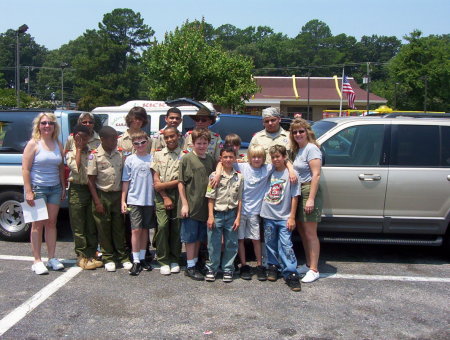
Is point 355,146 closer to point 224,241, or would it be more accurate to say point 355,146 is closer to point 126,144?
point 224,241

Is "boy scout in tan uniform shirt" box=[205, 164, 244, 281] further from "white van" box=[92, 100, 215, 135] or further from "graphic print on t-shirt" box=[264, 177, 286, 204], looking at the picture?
"white van" box=[92, 100, 215, 135]

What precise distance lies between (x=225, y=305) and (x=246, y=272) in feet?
2.54

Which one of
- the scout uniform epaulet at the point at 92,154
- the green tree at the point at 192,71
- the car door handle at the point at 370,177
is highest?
the green tree at the point at 192,71

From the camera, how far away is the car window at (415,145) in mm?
5227

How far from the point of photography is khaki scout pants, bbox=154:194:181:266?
491cm

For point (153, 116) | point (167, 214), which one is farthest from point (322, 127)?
point (153, 116)

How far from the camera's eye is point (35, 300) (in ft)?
13.8

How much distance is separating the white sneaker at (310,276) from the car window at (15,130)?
3996 mm

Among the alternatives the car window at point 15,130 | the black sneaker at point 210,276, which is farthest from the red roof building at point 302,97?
the black sneaker at point 210,276

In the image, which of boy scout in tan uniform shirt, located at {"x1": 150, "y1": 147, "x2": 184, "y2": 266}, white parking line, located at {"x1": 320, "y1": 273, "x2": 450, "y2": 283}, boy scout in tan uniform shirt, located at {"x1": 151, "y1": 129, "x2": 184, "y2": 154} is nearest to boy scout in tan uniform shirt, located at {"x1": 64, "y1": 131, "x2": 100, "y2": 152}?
boy scout in tan uniform shirt, located at {"x1": 151, "y1": 129, "x2": 184, "y2": 154}

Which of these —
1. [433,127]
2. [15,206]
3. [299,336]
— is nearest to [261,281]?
[299,336]

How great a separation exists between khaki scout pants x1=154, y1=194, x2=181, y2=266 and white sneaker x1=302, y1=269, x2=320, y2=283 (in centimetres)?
144

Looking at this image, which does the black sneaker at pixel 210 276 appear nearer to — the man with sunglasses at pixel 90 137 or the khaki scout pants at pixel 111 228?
the khaki scout pants at pixel 111 228

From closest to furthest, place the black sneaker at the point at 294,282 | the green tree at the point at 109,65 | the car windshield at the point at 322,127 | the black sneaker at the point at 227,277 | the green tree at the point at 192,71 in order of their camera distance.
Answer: the black sneaker at the point at 294,282
the black sneaker at the point at 227,277
the car windshield at the point at 322,127
the green tree at the point at 192,71
the green tree at the point at 109,65
